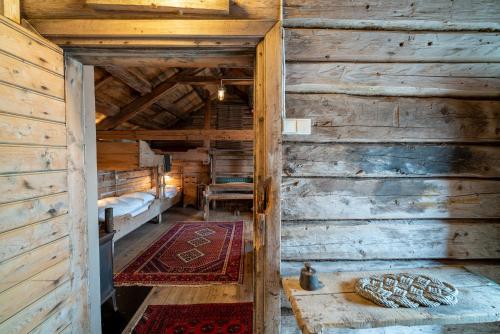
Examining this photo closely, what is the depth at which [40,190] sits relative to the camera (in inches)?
44.2

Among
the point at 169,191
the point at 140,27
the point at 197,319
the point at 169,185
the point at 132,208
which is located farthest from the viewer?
the point at 169,185

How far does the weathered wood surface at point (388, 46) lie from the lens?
124cm

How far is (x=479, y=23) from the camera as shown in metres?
1.26

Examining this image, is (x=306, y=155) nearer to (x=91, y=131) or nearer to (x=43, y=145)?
(x=43, y=145)

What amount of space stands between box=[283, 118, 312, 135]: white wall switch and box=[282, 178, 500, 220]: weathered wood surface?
27cm

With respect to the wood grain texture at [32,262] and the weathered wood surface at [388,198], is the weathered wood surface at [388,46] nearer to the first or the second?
the weathered wood surface at [388,198]

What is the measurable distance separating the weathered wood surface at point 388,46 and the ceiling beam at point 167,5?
1.32 ft

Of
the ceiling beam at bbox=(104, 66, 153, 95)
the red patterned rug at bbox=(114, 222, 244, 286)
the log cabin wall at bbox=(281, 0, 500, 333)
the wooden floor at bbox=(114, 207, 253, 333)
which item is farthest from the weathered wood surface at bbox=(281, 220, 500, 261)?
the ceiling beam at bbox=(104, 66, 153, 95)

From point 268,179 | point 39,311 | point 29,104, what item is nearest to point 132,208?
point 39,311

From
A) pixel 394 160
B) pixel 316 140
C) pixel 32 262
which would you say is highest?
pixel 316 140

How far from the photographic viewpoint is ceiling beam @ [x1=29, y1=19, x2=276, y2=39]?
1.16 meters

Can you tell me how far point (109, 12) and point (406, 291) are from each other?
205 centimetres

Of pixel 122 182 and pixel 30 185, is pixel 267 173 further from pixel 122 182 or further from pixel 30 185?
pixel 122 182

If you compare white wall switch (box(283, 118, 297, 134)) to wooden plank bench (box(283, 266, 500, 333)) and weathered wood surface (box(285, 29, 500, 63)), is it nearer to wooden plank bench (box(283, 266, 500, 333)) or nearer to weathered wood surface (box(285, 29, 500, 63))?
weathered wood surface (box(285, 29, 500, 63))
